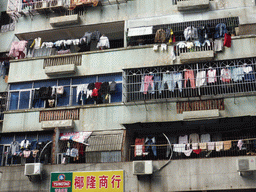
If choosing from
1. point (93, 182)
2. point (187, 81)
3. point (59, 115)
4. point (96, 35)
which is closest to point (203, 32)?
point (187, 81)

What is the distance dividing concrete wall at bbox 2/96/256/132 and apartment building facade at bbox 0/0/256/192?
5 centimetres

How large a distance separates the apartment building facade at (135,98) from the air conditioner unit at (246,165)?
1.7 inches

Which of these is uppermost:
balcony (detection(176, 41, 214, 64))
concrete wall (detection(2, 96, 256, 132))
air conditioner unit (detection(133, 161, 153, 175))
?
balcony (detection(176, 41, 214, 64))

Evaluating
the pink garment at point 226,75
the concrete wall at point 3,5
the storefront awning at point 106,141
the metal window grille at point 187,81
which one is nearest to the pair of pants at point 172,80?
the metal window grille at point 187,81

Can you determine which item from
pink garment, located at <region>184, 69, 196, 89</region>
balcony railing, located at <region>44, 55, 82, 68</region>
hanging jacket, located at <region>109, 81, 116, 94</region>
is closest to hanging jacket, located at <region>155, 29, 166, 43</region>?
pink garment, located at <region>184, 69, 196, 89</region>

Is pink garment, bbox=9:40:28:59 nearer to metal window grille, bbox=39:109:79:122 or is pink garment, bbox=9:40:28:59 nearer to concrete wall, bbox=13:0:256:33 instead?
concrete wall, bbox=13:0:256:33

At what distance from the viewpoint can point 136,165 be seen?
16531 mm

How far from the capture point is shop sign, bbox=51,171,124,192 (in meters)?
17.0

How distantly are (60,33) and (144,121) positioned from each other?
345 inches

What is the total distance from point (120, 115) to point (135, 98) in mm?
1224

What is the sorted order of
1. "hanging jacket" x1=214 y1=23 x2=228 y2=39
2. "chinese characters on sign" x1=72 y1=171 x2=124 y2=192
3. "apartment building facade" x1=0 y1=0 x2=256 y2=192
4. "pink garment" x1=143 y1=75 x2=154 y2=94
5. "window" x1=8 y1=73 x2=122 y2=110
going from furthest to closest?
"window" x1=8 y1=73 x2=122 y2=110 < "hanging jacket" x1=214 y1=23 x2=228 y2=39 < "pink garment" x1=143 y1=75 x2=154 y2=94 < "apartment building facade" x1=0 y1=0 x2=256 y2=192 < "chinese characters on sign" x1=72 y1=171 x2=124 y2=192

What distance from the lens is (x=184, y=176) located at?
1636cm

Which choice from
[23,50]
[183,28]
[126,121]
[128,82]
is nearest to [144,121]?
[126,121]

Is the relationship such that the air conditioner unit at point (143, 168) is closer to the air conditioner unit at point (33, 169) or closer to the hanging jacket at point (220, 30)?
the air conditioner unit at point (33, 169)
